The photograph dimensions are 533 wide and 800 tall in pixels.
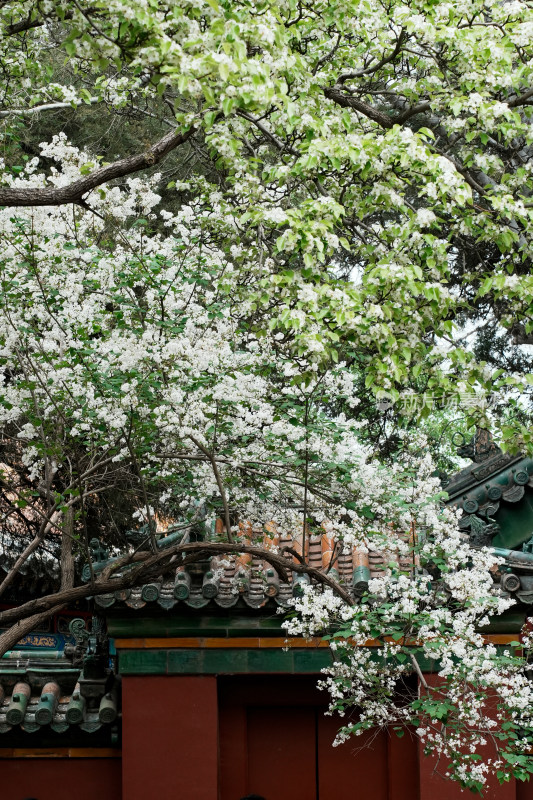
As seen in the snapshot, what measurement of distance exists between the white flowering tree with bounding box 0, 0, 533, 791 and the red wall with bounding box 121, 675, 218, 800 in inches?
48.6

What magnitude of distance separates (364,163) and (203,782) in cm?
519

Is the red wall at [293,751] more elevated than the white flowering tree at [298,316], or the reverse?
the white flowering tree at [298,316]

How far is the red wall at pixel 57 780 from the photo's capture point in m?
8.01

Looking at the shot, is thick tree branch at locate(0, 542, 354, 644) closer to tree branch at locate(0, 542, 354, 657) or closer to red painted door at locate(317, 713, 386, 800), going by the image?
tree branch at locate(0, 542, 354, 657)

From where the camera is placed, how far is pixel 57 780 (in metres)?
8.02

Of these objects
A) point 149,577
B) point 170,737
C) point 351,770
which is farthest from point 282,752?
point 149,577

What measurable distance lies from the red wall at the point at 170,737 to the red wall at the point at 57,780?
376mm

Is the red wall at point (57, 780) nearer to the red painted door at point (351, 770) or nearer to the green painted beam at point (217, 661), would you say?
the green painted beam at point (217, 661)

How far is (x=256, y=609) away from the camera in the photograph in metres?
7.61

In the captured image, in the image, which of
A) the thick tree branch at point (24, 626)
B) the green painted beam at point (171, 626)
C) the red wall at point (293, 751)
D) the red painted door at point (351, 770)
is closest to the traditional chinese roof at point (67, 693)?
the green painted beam at point (171, 626)

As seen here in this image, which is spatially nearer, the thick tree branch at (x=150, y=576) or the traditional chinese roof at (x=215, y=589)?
the thick tree branch at (x=150, y=576)

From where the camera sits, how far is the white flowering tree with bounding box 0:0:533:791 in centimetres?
553

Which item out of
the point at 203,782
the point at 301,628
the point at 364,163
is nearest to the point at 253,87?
the point at 364,163

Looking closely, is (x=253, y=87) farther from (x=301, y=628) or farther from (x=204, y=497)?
(x=204, y=497)
